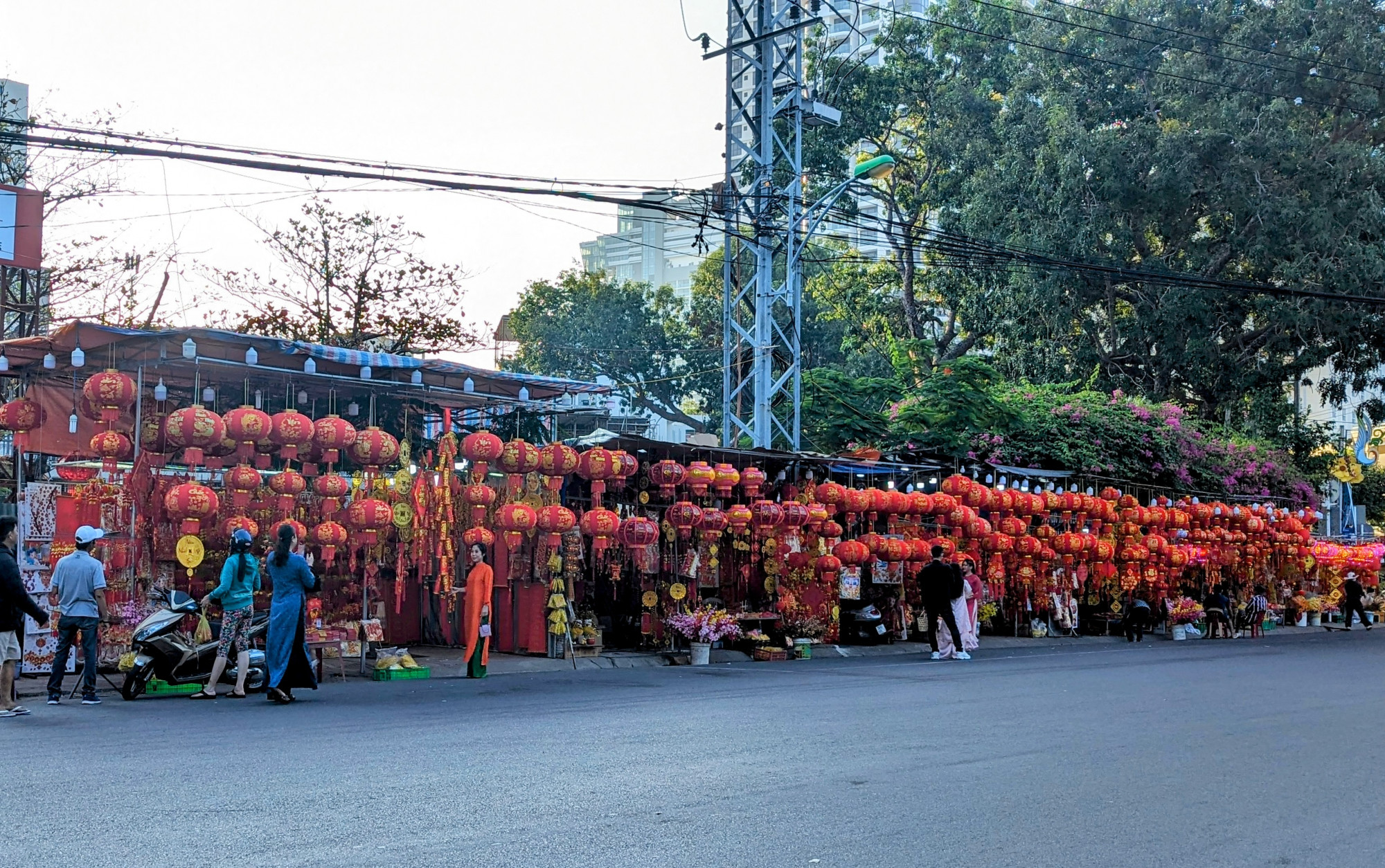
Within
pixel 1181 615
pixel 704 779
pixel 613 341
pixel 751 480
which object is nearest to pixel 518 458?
pixel 751 480

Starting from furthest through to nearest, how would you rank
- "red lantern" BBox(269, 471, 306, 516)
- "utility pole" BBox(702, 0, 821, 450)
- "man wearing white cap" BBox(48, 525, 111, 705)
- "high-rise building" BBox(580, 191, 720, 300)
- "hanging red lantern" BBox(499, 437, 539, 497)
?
"high-rise building" BBox(580, 191, 720, 300) < "utility pole" BBox(702, 0, 821, 450) < "hanging red lantern" BBox(499, 437, 539, 497) < "red lantern" BBox(269, 471, 306, 516) < "man wearing white cap" BBox(48, 525, 111, 705)

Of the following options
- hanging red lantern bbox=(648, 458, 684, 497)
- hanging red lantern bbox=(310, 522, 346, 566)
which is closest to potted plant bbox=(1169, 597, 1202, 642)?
hanging red lantern bbox=(648, 458, 684, 497)

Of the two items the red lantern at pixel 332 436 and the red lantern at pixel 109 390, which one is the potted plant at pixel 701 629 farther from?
the red lantern at pixel 109 390

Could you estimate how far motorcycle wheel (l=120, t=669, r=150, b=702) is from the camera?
40.9 ft

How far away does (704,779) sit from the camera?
7.89m

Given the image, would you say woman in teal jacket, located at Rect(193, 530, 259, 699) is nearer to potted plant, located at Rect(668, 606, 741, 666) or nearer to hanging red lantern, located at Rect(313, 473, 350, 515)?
hanging red lantern, located at Rect(313, 473, 350, 515)

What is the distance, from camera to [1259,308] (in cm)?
3175

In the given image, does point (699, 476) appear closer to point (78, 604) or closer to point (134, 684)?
point (134, 684)

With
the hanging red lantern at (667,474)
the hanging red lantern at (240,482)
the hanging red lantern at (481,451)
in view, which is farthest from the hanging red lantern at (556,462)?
the hanging red lantern at (240,482)

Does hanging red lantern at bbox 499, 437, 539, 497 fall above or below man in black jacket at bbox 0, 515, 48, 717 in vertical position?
above

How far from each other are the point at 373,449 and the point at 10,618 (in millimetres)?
4311

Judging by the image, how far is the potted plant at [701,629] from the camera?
714 inches

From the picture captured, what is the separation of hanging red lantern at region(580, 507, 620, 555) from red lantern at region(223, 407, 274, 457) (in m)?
4.38

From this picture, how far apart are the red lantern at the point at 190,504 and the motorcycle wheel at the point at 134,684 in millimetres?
1554
